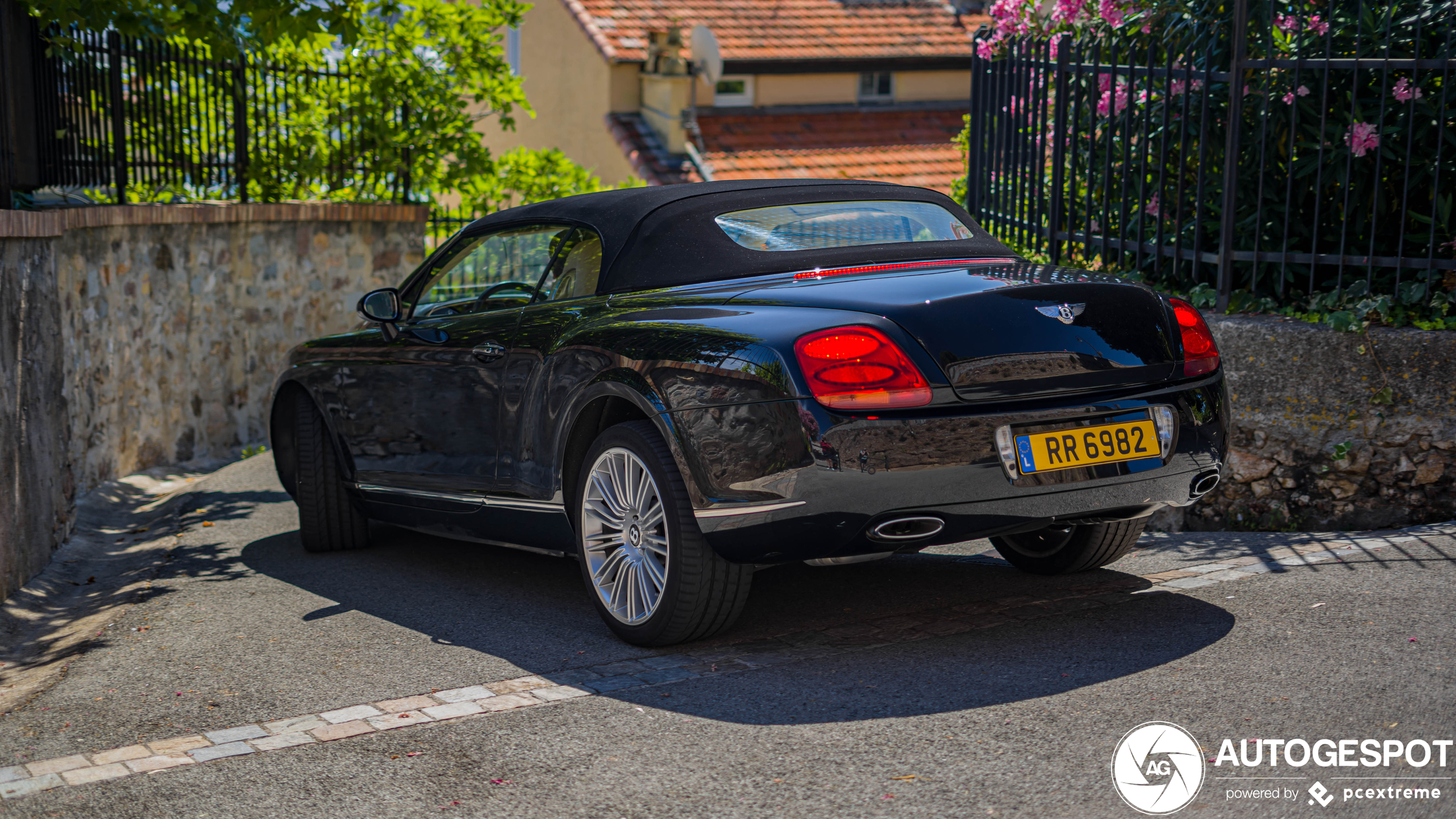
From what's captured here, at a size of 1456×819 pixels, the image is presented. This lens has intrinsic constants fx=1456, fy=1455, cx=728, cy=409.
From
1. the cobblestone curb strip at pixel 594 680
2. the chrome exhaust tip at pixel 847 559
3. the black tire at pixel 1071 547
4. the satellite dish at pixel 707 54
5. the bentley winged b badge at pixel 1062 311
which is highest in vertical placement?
the satellite dish at pixel 707 54

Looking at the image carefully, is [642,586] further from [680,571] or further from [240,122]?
[240,122]

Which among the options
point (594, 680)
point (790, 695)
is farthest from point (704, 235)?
point (790, 695)

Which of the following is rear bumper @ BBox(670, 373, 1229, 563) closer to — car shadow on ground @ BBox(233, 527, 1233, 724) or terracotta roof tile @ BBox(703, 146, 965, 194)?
car shadow on ground @ BBox(233, 527, 1233, 724)

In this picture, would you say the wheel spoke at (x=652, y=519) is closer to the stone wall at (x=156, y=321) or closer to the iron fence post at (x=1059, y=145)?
the stone wall at (x=156, y=321)

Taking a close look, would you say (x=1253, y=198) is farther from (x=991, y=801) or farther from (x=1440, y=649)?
(x=991, y=801)

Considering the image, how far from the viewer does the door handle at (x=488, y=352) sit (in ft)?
17.2

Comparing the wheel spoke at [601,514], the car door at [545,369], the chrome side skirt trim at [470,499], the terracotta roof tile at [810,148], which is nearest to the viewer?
the wheel spoke at [601,514]

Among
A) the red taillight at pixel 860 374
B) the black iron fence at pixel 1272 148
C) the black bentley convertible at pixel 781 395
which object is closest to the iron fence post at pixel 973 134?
the black iron fence at pixel 1272 148

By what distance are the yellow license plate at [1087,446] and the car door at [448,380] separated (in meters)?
1.98

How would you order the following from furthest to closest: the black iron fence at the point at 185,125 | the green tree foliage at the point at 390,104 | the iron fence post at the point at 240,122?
the green tree foliage at the point at 390,104, the iron fence post at the point at 240,122, the black iron fence at the point at 185,125

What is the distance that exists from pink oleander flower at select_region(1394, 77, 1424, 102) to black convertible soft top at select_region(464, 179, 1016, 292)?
2.18 m

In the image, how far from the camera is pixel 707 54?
2123 cm

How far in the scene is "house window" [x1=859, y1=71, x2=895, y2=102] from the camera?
2498 centimetres

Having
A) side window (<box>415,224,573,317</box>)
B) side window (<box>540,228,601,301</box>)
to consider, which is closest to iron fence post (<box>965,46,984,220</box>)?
side window (<box>415,224,573,317</box>)
